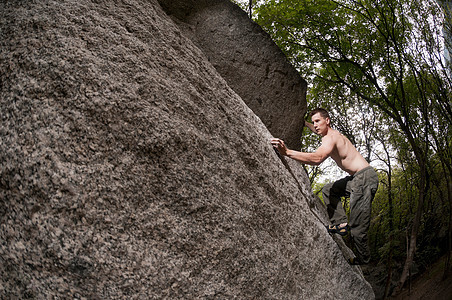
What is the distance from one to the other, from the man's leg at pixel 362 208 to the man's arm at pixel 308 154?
669 mm

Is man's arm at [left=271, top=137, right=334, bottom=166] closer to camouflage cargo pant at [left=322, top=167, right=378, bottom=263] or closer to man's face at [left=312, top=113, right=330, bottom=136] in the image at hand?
man's face at [left=312, top=113, right=330, bottom=136]

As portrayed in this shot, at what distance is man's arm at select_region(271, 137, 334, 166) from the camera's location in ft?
11.1

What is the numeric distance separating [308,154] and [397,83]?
5985 millimetres

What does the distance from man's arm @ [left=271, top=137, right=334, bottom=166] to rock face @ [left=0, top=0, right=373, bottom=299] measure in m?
0.84

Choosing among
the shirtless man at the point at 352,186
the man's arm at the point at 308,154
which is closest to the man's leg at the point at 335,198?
the shirtless man at the point at 352,186

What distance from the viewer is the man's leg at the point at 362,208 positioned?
413 centimetres

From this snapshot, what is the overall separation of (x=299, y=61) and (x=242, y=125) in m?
7.62

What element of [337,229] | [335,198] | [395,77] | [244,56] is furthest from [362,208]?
[395,77]

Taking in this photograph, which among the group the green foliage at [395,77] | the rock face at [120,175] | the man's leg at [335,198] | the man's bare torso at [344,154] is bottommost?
the rock face at [120,175]

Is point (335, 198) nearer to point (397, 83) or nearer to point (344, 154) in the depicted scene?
point (344, 154)

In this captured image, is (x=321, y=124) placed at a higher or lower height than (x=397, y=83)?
lower

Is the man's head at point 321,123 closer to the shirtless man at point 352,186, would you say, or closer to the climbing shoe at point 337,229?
the shirtless man at point 352,186

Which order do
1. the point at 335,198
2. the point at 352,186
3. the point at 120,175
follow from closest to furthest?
the point at 120,175
the point at 352,186
the point at 335,198

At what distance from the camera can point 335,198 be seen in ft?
15.1
